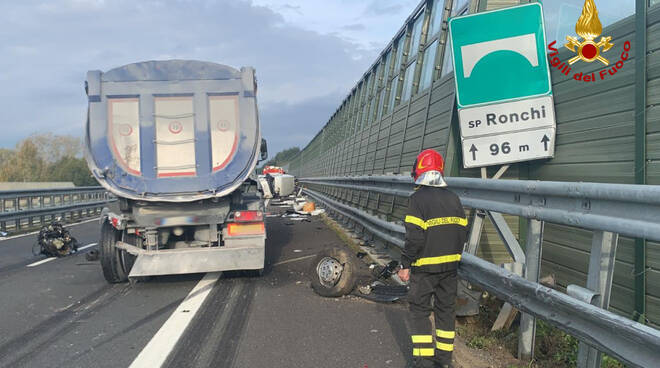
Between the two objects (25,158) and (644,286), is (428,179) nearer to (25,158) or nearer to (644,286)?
(644,286)

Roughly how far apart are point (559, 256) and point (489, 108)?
1907 millimetres

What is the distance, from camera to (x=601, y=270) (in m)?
3.09

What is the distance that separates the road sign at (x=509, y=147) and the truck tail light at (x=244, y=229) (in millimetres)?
3523

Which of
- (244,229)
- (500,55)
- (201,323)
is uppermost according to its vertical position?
(500,55)

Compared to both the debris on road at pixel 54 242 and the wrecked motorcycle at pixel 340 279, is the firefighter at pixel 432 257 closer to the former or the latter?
the wrecked motorcycle at pixel 340 279

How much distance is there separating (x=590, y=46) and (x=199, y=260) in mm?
5834

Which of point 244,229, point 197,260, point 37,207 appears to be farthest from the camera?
point 37,207

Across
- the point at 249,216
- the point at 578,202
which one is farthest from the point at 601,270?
the point at 249,216

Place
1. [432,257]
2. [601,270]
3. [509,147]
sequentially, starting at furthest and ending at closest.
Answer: [509,147] < [432,257] < [601,270]

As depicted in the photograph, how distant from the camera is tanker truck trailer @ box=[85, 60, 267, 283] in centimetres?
787

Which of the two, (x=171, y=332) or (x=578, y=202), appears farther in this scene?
(x=171, y=332)

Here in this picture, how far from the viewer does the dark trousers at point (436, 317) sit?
4.11 meters

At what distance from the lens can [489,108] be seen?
610 cm

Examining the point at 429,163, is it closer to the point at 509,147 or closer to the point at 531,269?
the point at 531,269
